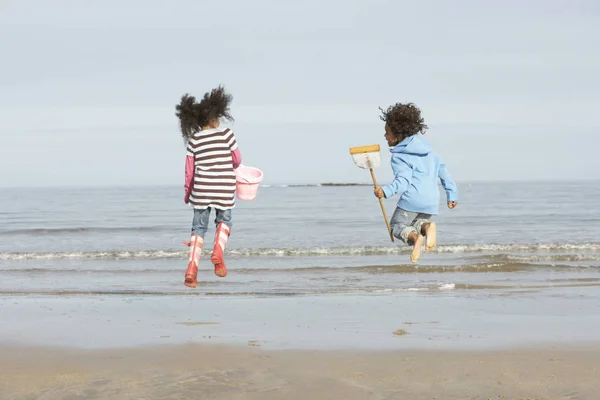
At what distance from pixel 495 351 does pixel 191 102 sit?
3.68 m

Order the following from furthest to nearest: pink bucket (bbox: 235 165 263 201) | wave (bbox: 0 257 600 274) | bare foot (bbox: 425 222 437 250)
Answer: wave (bbox: 0 257 600 274) → bare foot (bbox: 425 222 437 250) → pink bucket (bbox: 235 165 263 201)

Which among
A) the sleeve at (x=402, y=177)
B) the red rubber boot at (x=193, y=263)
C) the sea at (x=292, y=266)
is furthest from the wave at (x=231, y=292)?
the sleeve at (x=402, y=177)

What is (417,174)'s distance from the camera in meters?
8.84

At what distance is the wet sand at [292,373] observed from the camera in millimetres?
6316

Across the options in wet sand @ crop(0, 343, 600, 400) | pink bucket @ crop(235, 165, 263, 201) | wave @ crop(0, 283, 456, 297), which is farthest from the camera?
wave @ crop(0, 283, 456, 297)

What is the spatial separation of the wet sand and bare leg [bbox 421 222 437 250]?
4.79 ft

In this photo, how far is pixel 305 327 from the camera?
363 inches

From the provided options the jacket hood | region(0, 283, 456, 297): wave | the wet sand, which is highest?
the jacket hood

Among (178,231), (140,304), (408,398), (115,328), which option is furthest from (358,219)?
(408,398)

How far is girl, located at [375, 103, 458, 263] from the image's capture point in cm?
872

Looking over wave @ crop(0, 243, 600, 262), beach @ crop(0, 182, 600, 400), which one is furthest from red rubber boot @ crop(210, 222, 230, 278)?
wave @ crop(0, 243, 600, 262)

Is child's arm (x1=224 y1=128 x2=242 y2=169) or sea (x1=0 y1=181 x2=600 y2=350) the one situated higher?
child's arm (x1=224 y1=128 x2=242 y2=169)

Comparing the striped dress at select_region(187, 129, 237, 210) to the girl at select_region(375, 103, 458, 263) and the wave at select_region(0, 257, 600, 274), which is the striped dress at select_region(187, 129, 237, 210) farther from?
the wave at select_region(0, 257, 600, 274)

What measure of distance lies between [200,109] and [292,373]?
2783mm
